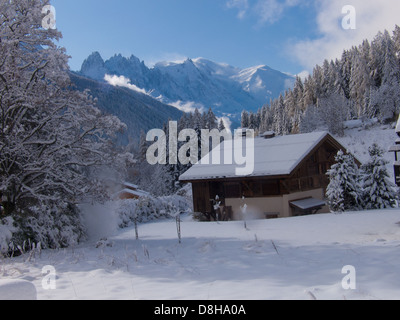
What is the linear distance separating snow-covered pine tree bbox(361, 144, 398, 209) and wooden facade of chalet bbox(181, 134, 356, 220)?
5164 millimetres

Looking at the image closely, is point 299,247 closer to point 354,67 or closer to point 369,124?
point 369,124

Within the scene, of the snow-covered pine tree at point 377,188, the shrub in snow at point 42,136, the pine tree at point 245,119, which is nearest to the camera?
the shrub in snow at point 42,136

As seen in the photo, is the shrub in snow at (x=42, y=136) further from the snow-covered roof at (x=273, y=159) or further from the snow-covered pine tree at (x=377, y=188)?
the snow-covered pine tree at (x=377, y=188)

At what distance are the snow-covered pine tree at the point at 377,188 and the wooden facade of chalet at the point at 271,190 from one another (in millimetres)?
5164

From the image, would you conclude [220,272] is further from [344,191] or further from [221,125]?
[221,125]

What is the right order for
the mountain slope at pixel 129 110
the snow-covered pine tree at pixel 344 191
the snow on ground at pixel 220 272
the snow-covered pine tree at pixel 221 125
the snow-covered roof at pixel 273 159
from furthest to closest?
1. the mountain slope at pixel 129 110
2. the snow-covered pine tree at pixel 221 125
3. the snow-covered roof at pixel 273 159
4. the snow-covered pine tree at pixel 344 191
5. the snow on ground at pixel 220 272

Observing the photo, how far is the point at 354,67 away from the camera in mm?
73562

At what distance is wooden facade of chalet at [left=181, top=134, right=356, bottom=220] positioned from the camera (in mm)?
24922

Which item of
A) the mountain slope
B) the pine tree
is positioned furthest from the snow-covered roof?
the pine tree

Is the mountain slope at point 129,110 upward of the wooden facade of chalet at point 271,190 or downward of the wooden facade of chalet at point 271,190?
upward

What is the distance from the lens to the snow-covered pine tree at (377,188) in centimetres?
1945

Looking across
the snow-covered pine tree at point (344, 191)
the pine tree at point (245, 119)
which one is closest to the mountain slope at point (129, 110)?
the pine tree at point (245, 119)

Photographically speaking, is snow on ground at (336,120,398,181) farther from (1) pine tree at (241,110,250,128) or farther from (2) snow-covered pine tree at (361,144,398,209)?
(1) pine tree at (241,110,250,128)
